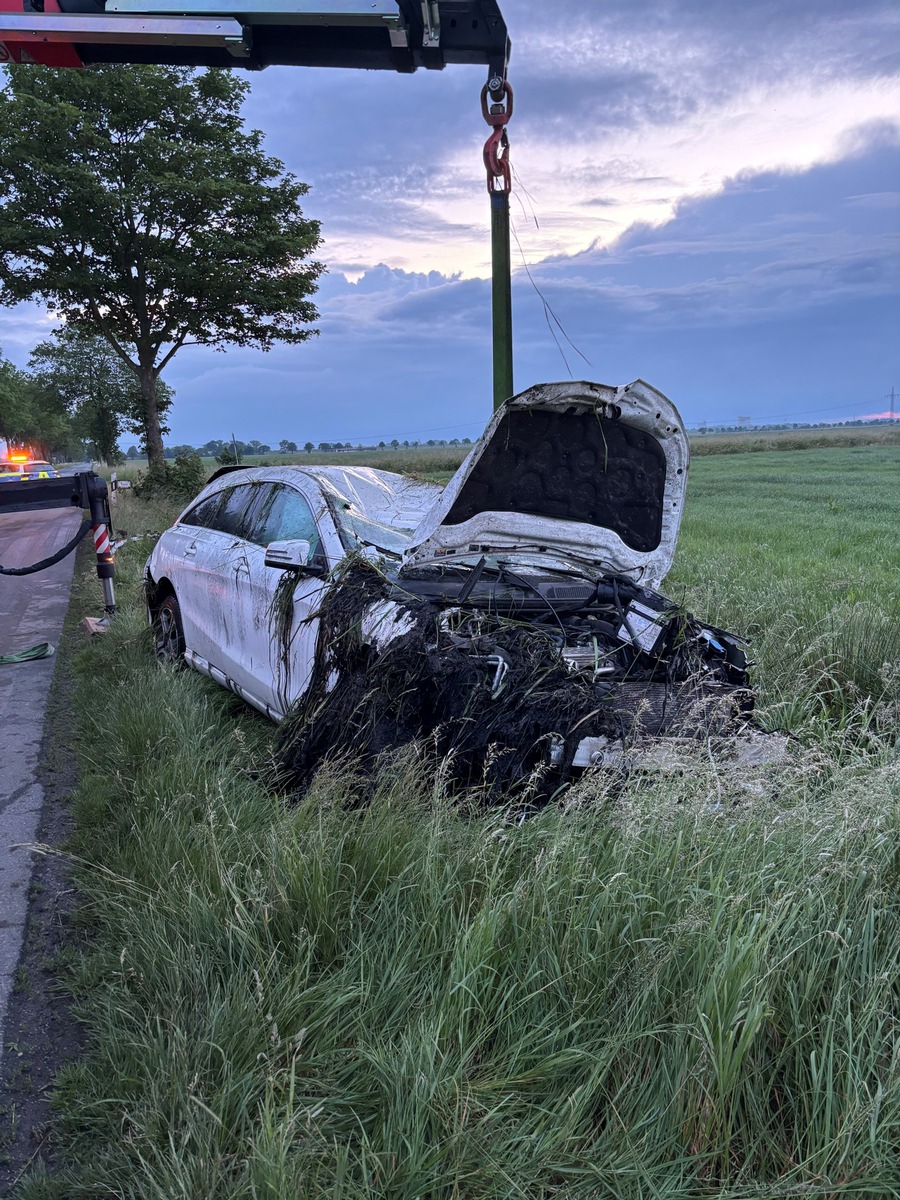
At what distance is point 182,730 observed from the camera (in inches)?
193

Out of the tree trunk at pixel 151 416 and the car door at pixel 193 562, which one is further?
the tree trunk at pixel 151 416

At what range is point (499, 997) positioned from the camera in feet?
8.15

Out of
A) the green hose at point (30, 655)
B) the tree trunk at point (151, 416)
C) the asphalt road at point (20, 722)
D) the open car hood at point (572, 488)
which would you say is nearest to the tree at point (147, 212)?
the tree trunk at point (151, 416)

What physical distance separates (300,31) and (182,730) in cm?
490

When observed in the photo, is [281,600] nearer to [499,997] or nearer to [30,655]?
[499,997]

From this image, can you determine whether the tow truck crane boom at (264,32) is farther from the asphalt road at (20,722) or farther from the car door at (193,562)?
the asphalt road at (20,722)

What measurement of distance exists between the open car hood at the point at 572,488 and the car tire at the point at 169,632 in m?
2.84

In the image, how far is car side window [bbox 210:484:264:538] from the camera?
6.32 metres

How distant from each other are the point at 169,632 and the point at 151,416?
20991 millimetres

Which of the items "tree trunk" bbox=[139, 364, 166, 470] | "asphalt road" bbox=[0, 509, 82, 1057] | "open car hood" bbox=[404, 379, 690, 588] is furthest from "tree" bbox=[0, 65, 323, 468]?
"open car hood" bbox=[404, 379, 690, 588]

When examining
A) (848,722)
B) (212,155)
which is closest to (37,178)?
(212,155)

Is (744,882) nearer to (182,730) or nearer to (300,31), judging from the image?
(182,730)

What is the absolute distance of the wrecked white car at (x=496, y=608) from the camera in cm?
378

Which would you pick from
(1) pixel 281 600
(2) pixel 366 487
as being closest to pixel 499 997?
(1) pixel 281 600
